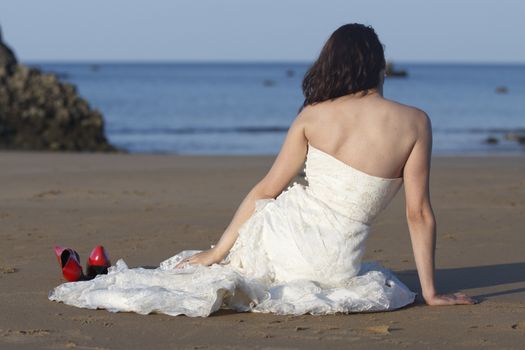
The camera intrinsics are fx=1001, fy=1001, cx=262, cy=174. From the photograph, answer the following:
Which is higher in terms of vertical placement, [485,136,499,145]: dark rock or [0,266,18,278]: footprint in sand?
[0,266,18,278]: footprint in sand

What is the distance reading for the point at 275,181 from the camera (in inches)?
227

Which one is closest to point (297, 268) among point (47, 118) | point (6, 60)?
point (47, 118)

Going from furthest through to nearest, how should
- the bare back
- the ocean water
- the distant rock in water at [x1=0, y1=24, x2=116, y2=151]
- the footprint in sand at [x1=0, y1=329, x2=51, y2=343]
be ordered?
the ocean water → the distant rock in water at [x1=0, y1=24, x2=116, y2=151] → the bare back → the footprint in sand at [x1=0, y1=329, x2=51, y2=343]

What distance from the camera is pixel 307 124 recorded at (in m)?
5.60

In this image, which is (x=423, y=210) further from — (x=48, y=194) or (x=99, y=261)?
(x=48, y=194)

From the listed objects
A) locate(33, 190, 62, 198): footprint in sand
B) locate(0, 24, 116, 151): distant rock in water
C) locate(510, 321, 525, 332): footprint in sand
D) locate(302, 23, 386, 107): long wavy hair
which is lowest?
locate(0, 24, 116, 151): distant rock in water

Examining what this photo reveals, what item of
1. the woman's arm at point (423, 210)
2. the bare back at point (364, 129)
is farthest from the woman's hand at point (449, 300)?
the bare back at point (364, 129)

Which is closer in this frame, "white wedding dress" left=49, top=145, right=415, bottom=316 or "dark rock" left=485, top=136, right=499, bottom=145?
"white wedding dress" left=49, top=145, right=415, bottom=316

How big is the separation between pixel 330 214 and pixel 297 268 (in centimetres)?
35

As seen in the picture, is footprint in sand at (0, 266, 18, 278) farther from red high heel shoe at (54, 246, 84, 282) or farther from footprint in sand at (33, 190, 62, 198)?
footprint in sand at (33, 190, 62, 198)

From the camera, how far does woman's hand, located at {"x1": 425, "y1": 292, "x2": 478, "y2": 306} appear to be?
18.7 ft

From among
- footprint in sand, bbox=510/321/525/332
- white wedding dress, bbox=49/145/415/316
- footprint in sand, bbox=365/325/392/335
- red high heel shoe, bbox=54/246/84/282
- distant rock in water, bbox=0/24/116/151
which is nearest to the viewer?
footprint in sand, bbox=365/325/392/335

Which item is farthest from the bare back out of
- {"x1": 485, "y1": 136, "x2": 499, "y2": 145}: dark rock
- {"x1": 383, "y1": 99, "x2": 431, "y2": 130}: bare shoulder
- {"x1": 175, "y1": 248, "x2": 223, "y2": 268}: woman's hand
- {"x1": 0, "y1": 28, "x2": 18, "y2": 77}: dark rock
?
{"x1": 0, "y1": 28, "x2": 18, "y2": 77}: dark rock

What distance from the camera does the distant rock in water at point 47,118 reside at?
25.7 metres
